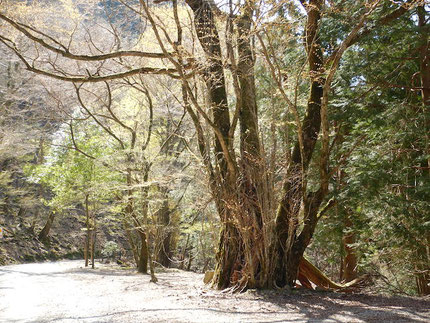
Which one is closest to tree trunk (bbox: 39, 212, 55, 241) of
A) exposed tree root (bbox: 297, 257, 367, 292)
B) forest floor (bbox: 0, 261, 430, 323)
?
forest floor (bbox: 0, 261, 430, 323)

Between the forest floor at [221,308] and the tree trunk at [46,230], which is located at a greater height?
the tree trunk at [46,230]

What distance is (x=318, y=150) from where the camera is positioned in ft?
27.1

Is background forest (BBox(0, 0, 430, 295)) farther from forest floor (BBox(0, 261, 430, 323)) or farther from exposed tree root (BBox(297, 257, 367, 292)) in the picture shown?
forest floor (BBox(0, 261, 430, 323))

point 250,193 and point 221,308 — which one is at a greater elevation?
point 250,193

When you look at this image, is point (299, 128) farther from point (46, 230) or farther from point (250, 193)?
point (46, 230)

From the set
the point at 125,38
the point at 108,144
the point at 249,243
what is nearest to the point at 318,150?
the point at 249,243

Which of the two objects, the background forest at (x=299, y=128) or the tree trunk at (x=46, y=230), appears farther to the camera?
the tree trunk at (x=46, y=230)

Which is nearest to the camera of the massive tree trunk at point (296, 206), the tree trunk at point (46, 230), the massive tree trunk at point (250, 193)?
the massive tree trunk at point (250, 193)

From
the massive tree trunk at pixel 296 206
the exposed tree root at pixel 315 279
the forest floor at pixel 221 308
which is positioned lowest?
the forest floor at pixel 221 308

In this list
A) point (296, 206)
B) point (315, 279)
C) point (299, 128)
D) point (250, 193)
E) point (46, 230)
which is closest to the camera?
point (299, 128)

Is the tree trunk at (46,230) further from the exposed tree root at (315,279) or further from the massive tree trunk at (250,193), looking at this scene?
the exposed tree root at (315,279)

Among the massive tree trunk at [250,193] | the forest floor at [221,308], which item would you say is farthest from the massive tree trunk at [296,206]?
the forest floor at [221,308]

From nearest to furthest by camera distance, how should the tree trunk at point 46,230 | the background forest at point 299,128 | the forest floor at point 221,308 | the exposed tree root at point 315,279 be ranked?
the forest floor at point 221,308 → the background forest at point 299,128 → the exposed tree root at point 315,279 → the tree trunk at point 46,230

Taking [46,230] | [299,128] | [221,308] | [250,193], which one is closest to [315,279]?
[250,193]
